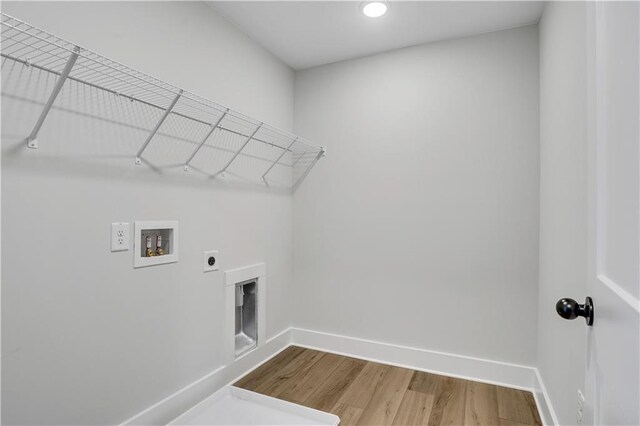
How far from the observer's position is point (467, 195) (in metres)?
2.16

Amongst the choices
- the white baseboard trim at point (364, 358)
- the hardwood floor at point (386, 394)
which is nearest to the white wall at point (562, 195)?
the white baseboard trim at point (364, 358)

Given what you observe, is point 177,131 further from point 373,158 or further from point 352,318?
point 352,318

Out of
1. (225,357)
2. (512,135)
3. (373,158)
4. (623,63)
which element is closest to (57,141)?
(225,357)

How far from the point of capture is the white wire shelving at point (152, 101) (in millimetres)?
1101

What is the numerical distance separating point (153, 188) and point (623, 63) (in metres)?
1.70

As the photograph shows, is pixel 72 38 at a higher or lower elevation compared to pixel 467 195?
higher

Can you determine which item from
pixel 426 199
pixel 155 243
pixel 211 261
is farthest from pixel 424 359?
pixel 155 243

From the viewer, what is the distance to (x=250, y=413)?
5.81 feet

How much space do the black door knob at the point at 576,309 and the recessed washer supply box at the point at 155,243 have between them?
5.26 feet

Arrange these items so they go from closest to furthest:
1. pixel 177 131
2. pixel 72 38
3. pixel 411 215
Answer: pixel 72 38 < pixel 177 131 < pixel 411 215

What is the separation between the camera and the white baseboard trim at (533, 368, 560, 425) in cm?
154

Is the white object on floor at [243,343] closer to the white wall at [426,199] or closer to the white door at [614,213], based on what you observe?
the white wall at [426,199]

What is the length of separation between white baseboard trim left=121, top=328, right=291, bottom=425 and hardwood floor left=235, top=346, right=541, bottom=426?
0.21 ft

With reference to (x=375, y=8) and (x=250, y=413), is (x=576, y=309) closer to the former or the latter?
(x=250, y=413)
